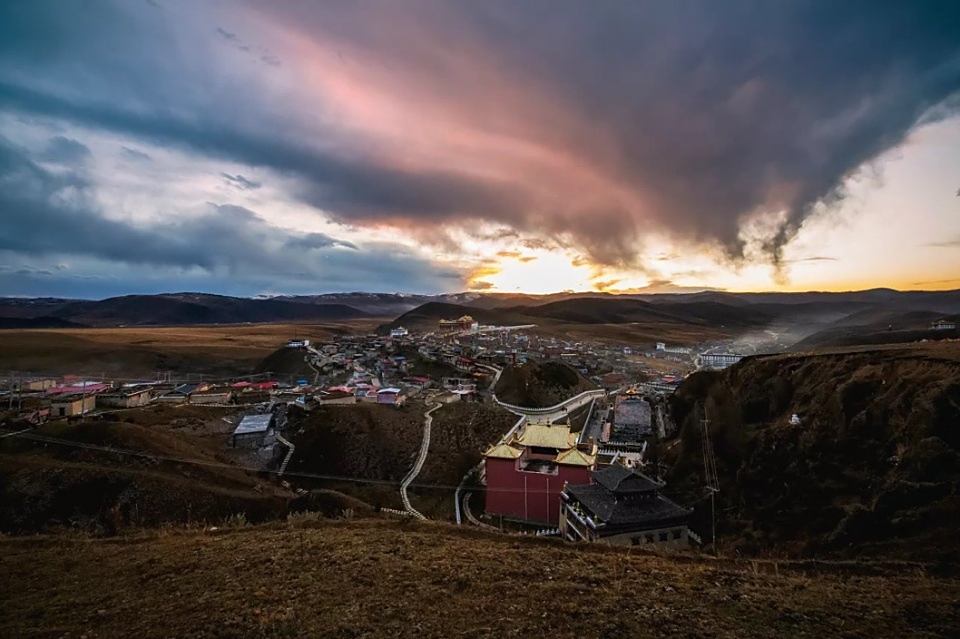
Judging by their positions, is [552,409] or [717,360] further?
[717,360]

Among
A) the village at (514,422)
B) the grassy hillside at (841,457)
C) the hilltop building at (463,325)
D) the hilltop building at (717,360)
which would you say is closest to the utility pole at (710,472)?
the grassy hillside at (841,457)

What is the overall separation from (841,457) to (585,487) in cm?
1270

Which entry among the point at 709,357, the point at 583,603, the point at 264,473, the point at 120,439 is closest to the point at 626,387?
the point at 709,357

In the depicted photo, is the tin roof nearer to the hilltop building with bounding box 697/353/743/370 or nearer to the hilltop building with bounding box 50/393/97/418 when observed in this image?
the hilltop building with bounding box 50/393/97/418

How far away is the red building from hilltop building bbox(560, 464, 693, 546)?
440 cm

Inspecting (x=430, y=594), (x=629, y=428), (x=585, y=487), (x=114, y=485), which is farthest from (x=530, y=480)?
(x=114, y=485)

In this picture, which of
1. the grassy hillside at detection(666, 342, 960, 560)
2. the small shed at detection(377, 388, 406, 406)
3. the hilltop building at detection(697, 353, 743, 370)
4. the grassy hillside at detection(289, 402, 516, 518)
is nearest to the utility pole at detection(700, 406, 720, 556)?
the grassy hillside at detection(666, 342, 960, 560)

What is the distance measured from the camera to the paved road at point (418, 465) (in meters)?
31.3

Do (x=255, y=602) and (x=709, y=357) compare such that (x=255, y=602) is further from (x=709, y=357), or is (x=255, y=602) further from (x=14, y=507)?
(x=709, y=357)

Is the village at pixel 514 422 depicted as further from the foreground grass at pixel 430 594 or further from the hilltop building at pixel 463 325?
the hilltop building at pixel 463 325

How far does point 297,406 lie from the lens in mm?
45125

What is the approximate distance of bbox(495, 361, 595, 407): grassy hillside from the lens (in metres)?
58.0

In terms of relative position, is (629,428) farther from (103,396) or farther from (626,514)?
(103,396)

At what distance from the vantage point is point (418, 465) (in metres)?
37.5
